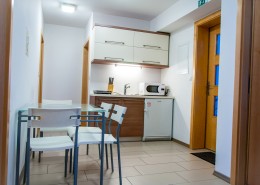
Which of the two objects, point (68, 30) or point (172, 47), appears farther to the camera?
point (68, 30)

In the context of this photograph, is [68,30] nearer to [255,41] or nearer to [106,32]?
[106,32]

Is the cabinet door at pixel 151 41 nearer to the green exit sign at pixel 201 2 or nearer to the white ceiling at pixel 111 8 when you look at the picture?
the white ceiling at pixel 111 8

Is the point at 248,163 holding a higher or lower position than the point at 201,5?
lower

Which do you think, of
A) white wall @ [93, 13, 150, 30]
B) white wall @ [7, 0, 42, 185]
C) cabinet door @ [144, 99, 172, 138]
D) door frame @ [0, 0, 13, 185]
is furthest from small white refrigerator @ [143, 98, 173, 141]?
door frame @ [0, 0, 13, 185]

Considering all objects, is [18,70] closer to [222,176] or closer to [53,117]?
[53,117]

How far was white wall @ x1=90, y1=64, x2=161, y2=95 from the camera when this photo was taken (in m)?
4.43

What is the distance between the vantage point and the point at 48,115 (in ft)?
5.74

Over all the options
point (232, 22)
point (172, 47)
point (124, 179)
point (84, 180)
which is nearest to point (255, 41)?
point (232, 22)

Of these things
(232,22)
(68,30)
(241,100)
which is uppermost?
(68,30)

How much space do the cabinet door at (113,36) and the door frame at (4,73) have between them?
2.76m

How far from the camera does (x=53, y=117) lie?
177cm

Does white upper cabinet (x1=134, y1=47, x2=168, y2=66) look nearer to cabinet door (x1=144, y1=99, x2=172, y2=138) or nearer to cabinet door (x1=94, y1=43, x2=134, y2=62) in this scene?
cabinet door (x1=94, y1=43, x2=134, y2=62)

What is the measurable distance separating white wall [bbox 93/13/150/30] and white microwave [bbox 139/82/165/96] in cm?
128

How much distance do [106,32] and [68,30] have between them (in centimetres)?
183
